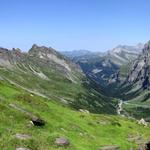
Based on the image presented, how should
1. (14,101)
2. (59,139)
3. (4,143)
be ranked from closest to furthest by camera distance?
(4,143), (59,139), (14,101)

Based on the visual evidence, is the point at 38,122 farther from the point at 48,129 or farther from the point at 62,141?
the point at 62,141

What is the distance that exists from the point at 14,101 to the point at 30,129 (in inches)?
366

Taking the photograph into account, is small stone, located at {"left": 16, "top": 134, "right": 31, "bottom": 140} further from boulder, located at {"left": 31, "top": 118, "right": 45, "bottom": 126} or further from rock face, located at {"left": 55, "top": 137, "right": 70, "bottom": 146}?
boulder, located at {"left": 31, "top": 118, "right": 45, "bottom": 126}

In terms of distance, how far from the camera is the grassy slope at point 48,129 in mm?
42844

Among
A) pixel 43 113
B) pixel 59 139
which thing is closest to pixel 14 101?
pixel 43 113

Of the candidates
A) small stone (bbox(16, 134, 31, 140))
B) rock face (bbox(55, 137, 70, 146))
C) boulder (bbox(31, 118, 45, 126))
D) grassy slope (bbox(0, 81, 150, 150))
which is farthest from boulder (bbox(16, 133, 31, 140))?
boulder (bbox(31, 118, 45, 126))

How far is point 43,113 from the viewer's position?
58.9 m

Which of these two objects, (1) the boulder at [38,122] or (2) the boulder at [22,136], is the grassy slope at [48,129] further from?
(1) the boulder at [38,122]

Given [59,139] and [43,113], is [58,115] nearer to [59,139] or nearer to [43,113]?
[43,113]

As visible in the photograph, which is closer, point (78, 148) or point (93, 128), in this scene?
point (78, 148)

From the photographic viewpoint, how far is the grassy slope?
42.8 metres


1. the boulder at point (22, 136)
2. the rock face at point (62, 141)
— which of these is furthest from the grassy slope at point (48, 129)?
the rock face at point (62, 141)

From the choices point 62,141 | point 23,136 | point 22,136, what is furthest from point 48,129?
point 22,136

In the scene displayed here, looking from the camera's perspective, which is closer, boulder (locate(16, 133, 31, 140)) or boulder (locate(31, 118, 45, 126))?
boulder (locate(16, 133, 31, 140))
